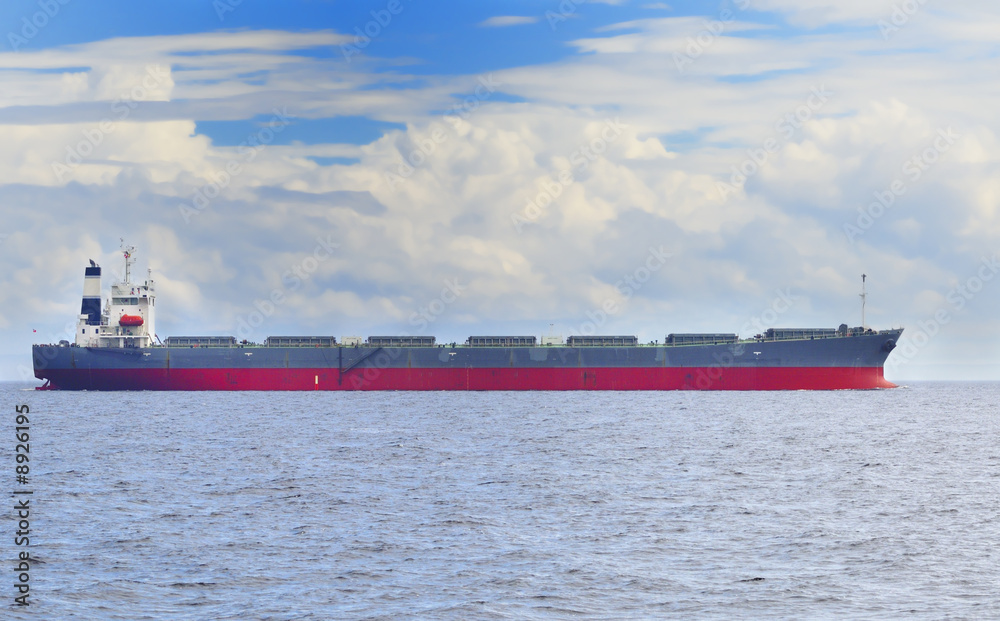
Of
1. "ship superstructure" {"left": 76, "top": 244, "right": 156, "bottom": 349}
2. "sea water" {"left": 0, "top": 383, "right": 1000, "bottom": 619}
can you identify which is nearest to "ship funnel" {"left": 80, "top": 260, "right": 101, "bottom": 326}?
"ship superstructure" {"left": 76, "top": 244, "right": 156, "bottom": 349}

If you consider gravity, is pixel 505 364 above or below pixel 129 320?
below

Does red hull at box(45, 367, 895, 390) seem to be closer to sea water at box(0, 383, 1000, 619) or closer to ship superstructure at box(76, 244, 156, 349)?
ship superstructure at box(76, 244, 156, 349)

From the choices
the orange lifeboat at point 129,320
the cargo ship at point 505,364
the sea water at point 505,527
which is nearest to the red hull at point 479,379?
the cargo ship at point 505,364

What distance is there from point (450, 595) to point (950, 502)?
51.6 feet

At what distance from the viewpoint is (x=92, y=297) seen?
81.6 meters

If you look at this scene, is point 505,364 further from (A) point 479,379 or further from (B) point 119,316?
(B) point 119,316

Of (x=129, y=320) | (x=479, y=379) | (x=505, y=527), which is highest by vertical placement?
(x=129, y=320)

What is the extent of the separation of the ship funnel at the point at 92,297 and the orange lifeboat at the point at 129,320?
2.46 meters

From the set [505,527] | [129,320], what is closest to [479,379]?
[129,320]

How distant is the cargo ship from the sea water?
30.5 m

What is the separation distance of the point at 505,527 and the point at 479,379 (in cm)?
5430

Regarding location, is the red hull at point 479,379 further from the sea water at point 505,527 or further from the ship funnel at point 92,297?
the sea water at point 505,527

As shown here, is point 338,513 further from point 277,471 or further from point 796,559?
point 796,559

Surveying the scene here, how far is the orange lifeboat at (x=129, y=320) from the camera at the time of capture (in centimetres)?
7981
